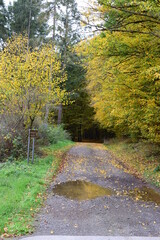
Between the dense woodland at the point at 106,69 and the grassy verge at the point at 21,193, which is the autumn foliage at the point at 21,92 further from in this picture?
the grassy verge at the point at 21,193

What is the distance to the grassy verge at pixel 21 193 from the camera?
4.29 metres

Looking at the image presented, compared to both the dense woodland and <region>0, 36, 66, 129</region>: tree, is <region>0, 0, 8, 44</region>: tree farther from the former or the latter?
<region>0, 36, 66, 129</region>: tree

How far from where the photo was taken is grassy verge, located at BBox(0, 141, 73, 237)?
4294 millimetres

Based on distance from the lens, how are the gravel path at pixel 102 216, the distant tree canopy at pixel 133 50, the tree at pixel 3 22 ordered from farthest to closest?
the tree at pixel 3 22
the distant tree canopy at pixel 133 50
the gravel path at pixel 102 216

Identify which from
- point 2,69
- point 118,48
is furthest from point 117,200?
point 2,69

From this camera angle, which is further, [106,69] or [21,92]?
[21,92]

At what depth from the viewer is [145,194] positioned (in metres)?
6.56

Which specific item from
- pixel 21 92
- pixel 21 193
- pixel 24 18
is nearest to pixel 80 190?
pixel 21 193

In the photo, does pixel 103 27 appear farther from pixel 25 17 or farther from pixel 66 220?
pixel 25 17

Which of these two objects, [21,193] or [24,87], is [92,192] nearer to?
[21,193]

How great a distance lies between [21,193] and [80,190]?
5.98ft

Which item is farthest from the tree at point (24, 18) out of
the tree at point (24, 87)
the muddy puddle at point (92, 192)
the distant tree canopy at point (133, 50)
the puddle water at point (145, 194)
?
the puddle water at point (145, 194)

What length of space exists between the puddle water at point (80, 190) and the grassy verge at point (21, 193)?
1.81ft

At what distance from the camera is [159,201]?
19.6 feet
